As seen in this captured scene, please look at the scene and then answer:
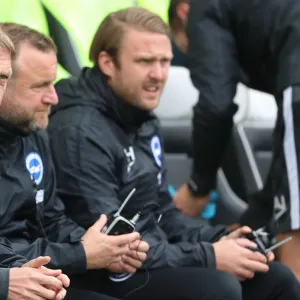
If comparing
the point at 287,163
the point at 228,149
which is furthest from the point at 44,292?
the point at 228,149

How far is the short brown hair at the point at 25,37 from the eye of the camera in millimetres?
2359

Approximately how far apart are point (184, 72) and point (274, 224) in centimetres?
139

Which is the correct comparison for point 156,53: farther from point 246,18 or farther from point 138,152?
point 246,18

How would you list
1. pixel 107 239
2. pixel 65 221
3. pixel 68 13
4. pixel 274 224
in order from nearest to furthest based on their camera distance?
1. pixel 107 239
2. pixel 65 221
3. pixel 274 224
4. pixel 68 13

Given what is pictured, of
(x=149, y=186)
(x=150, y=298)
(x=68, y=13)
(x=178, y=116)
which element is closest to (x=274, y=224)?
(x=149, y=186)

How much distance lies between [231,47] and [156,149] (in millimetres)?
569

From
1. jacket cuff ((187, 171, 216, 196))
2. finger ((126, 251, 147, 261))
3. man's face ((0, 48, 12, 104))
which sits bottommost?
jacket cuff ((187, 171, 216, 196))

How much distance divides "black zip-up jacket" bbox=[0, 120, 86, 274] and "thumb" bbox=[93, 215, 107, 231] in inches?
2.7

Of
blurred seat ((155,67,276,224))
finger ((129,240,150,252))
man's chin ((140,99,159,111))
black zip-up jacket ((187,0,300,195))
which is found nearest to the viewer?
finger ((129,240,150,252))

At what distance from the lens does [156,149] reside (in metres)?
Answer: 2.89

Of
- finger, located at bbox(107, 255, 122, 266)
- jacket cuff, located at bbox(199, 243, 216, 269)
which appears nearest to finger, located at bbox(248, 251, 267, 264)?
jacket cuff, located at bbox(199, 243, 216, 269)

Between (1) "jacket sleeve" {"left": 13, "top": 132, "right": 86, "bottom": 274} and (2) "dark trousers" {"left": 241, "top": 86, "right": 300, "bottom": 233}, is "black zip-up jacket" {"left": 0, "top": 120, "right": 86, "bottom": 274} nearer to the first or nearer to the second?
(1) "jacket sleeve" {"left": 13, "top": 132, "right": 86, "bottom": 274}

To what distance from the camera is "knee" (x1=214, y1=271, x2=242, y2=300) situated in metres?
2.42

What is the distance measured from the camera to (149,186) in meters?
2.75
